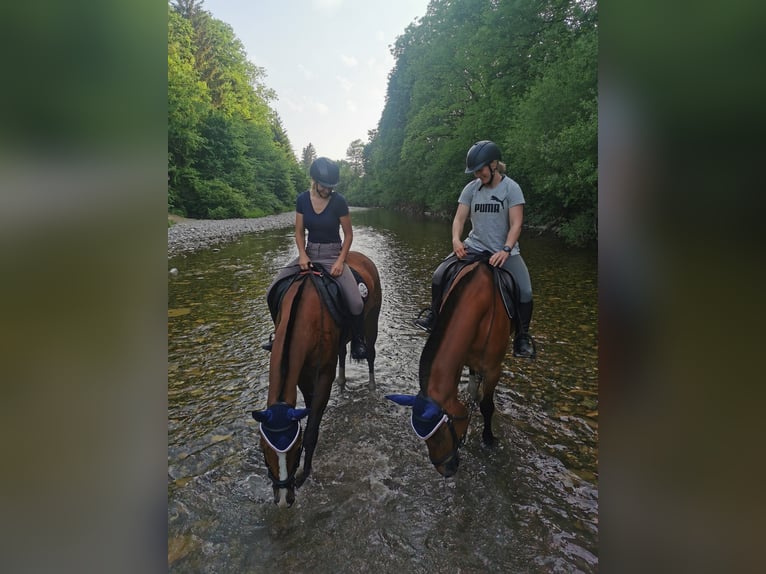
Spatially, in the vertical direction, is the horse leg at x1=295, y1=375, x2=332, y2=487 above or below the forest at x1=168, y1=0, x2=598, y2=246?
below

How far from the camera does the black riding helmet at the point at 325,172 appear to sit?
12.5 ft

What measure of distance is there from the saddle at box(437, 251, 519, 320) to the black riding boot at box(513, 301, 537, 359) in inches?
6.1

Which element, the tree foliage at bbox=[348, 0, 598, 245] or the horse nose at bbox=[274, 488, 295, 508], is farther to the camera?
the tree foliage at bbox=[348, 0, 598, 245]

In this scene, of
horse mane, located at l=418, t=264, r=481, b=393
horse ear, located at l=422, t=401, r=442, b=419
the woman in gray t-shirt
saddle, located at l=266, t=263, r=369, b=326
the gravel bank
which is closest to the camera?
horse ear, located at l=422, t=401, r=442, b=419

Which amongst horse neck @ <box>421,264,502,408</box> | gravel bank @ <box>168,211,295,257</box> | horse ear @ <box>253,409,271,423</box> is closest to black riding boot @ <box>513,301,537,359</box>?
horse neck @ <box>421,264,502,408</box>

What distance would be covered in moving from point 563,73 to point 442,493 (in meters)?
13.8

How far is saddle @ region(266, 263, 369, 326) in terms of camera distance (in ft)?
11.7

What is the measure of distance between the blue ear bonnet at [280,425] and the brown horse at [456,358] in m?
0.73

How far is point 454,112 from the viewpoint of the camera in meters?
25.5

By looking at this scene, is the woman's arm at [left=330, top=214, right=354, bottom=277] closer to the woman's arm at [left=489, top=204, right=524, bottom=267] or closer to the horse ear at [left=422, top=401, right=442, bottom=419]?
the woman's arm at [left=489, top=204, right=524, bottom=267]

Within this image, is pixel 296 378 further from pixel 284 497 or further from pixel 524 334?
pixel 524 334
